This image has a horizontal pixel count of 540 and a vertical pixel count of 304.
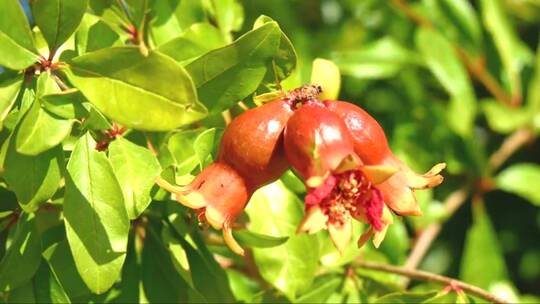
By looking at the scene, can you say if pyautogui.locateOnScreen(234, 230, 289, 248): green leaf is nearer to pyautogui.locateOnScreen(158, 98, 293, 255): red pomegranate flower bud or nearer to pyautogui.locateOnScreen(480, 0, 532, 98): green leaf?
pyautogui.locateOnScreen(158, 98, 293, 255): red pomegranate flower bud

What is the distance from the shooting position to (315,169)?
1.09 m

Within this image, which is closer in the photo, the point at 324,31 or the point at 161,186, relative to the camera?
the point at 161,186

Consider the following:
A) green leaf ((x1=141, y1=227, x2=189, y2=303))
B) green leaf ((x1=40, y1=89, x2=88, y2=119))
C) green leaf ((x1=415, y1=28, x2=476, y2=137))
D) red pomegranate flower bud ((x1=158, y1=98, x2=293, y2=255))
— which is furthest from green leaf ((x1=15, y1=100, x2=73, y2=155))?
green leaf ((x1=415, y1=28, x2=476, y2=137))

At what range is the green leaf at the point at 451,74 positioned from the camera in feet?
7.55

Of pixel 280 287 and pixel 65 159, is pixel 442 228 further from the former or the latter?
pixel 65 159

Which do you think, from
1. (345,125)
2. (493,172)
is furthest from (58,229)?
(493,172)

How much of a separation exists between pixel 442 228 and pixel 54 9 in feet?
5.41

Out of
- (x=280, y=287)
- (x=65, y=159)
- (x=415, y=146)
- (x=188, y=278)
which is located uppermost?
(x=65, y=159)

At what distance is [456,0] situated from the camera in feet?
8.05

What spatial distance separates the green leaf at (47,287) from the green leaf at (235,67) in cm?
38

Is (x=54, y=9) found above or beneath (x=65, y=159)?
above

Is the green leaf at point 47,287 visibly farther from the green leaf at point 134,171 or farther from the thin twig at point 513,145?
the thin twig at point 513,145

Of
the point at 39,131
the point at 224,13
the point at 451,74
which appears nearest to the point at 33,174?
the point at 39,131

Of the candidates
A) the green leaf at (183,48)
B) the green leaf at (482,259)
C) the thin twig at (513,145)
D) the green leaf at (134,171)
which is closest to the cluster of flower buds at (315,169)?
the green leaf at (134,171)
